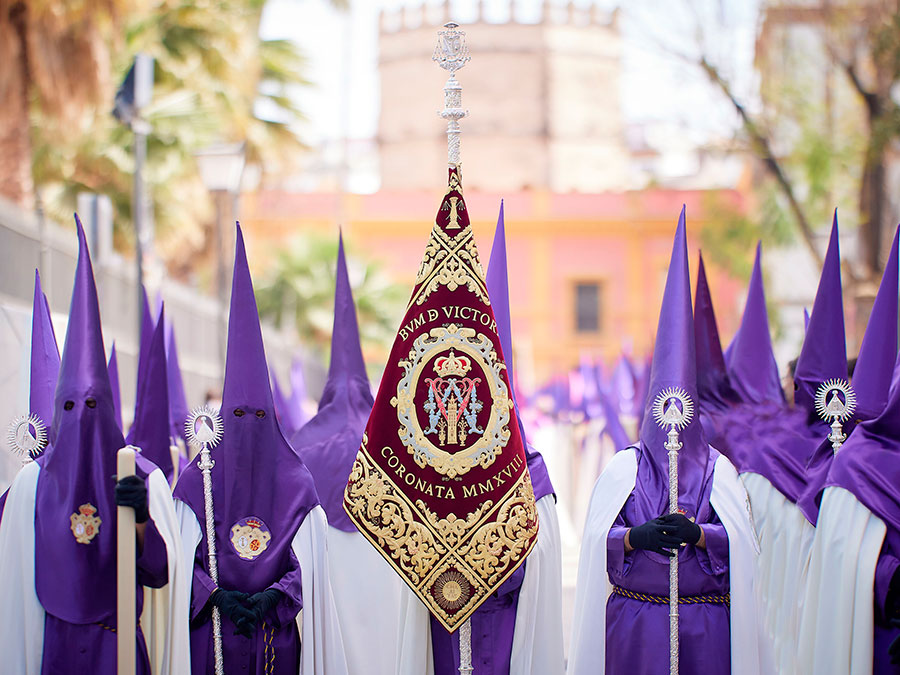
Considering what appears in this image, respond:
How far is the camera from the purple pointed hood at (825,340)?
5836mm

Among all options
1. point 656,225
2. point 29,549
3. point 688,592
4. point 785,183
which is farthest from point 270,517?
point 656,225

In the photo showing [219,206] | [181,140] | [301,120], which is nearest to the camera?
[219,206]

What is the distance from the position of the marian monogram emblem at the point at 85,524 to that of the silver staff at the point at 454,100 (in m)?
1.57

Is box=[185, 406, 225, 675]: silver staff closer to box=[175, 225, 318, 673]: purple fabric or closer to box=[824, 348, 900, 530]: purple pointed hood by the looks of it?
box=[175, 225, 318, 673]: purple fabric

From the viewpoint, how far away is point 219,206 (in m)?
12.9

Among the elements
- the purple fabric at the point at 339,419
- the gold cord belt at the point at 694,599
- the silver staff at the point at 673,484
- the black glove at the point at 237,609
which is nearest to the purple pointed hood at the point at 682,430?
the silver staff at the point at 673,484

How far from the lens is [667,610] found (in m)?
4.77

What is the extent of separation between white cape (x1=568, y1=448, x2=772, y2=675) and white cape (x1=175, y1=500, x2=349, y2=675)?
1.08m

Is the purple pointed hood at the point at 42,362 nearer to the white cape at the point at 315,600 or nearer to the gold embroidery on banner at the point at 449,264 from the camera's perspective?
the white cape at the point at 315,600

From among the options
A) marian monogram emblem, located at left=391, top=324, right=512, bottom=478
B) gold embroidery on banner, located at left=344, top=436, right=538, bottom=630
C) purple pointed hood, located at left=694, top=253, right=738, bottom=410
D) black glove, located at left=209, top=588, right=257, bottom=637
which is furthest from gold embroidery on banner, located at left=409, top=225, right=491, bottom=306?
purple pointed hood, located at left=694, top=253, right=738, bottom=410

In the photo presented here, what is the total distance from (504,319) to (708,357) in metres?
1.34

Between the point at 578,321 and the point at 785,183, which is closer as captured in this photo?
the point at 785,183

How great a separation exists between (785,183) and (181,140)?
9.02 meters

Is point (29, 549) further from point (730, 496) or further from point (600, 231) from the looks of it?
point (600, 231)
